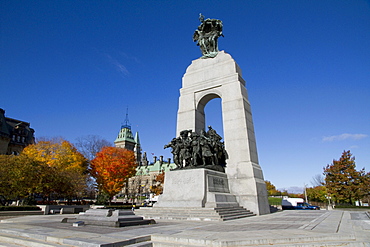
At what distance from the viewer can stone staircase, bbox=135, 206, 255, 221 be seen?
38.8ft

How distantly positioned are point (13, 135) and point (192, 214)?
189 feet

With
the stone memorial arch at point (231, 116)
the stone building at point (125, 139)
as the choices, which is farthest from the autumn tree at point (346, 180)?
the stone building at point (125, 139)

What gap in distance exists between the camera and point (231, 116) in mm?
20281

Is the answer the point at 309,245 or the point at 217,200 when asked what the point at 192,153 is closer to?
the point at 217,200

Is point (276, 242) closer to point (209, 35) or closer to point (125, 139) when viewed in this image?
point (209, 35)

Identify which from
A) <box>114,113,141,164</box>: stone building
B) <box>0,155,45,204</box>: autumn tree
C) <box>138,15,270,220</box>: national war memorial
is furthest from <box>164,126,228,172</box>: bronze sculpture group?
<box>114,113,141,164</box>: stone building

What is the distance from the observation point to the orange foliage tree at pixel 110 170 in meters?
35.0

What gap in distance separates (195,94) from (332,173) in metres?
26.8

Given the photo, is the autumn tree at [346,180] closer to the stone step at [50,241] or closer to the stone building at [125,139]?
the stone step at [50,241]

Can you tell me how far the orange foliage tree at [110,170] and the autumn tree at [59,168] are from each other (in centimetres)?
218

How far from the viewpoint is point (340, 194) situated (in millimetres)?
34375

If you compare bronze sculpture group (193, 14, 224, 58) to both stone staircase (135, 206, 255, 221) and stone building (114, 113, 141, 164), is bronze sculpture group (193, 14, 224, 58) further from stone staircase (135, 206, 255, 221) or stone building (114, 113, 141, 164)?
stone building (114, 113, 141, 164)

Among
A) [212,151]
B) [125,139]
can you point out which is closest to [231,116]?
[212,151]

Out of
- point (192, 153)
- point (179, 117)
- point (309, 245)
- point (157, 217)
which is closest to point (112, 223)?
point (157, 217)
